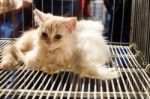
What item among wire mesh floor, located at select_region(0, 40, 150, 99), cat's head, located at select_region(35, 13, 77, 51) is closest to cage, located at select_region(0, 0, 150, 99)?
wire mesh floor, located at select_region(0, 40, 150, 99)

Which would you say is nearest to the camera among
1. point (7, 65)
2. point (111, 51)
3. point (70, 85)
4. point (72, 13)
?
point (70, 85)

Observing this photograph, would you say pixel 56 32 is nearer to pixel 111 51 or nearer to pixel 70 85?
pixel 70 85

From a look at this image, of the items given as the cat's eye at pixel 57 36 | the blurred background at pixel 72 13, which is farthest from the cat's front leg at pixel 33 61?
the blurred background at pixel 72 13

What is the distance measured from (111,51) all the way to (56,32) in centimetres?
41

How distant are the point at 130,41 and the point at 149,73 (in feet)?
1.74

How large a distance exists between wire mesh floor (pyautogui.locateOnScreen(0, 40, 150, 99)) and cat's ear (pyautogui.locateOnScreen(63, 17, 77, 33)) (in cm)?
22

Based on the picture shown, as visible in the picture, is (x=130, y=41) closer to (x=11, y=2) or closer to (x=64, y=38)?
(x=64, y=38)

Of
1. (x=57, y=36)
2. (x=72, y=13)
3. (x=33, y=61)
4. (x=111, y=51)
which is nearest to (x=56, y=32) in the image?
(x=57, y=36)

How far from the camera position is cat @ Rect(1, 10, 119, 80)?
5.12 feet

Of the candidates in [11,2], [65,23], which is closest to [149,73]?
[65,23]

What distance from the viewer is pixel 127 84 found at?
1.49 meters

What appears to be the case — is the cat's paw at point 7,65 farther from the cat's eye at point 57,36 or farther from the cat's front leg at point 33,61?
the cat's eye at point 57,36

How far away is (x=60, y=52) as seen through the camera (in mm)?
1632

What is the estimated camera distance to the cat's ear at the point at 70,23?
1.62m
